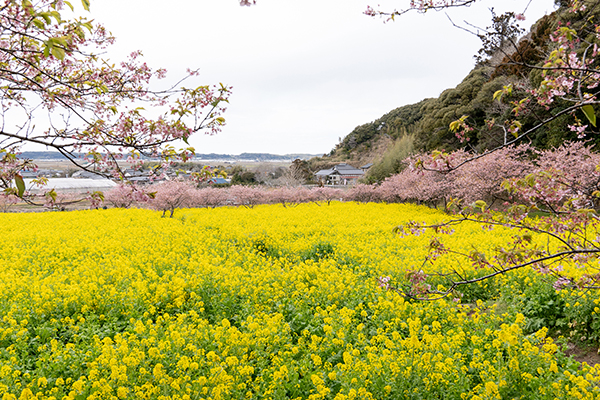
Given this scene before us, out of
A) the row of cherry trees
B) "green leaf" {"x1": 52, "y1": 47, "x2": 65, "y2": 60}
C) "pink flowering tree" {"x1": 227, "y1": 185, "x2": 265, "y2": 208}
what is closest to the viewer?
"green leaf" {"x1": 52, "y1": 47, "x2": 65, "y2": 60}

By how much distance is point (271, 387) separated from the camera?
144 inches

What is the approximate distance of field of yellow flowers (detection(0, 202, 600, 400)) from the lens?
3.76m

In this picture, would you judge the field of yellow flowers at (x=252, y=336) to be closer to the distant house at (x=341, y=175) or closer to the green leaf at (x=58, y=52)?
the green leaf at (x=58, y=52)

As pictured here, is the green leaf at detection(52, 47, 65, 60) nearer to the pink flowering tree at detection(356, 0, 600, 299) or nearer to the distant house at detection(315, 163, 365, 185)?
the pink flowering tree at detection(356, 0, 600, 299)

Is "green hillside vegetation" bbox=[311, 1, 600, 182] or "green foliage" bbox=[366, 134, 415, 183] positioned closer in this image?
"green hillside vegetation" bbox=[311, 1, 600, 182]

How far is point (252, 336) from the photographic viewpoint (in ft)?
16.4

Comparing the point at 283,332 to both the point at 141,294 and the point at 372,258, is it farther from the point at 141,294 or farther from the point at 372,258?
the point at 372,258

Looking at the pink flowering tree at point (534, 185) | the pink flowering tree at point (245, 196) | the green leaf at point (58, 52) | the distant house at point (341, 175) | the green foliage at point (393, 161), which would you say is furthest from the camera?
the distant house at point (341, 175)

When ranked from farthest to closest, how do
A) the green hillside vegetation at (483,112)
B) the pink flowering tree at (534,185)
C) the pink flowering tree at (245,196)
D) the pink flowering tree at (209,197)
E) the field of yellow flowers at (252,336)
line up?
the pink flowering tree at (209,197) → the pink flowering tree at (245,196) → the green hillside vegetation at (483,112) → the field of yellow flowers at (252,336) → the pink flowering tree at (534,185)

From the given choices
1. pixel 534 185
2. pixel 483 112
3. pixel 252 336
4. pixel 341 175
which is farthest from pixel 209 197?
pixel 341 175

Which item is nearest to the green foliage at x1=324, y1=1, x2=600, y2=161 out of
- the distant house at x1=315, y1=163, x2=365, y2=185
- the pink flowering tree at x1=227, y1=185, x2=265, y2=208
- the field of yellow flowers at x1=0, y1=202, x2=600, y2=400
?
the pink flowering tree at x1=227, y1=185, x2=265, y2=208

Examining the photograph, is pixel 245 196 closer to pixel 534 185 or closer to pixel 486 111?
pixel 486 111

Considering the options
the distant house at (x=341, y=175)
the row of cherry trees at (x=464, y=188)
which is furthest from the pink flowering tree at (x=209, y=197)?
the distant house at (x=341, y=175)

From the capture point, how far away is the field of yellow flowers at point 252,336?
12.3 feet
